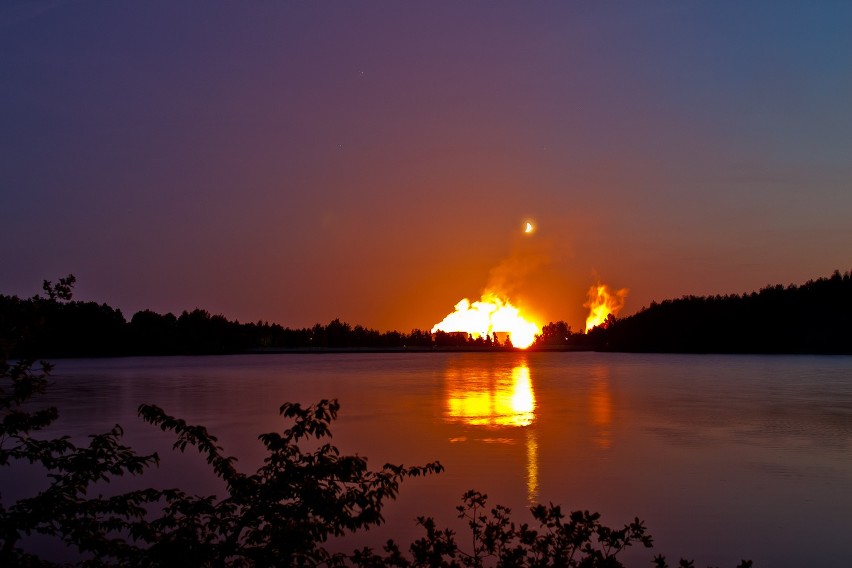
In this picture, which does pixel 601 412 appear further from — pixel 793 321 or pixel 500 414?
pixel 793 321

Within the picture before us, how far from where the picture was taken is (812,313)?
178375mm

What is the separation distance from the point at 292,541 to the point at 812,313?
7574 inches

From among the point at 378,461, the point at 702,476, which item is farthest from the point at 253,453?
Answer: the point at 702,476

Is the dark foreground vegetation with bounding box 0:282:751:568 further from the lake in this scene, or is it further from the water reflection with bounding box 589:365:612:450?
the water reflection with bounding box 589:365:612:450

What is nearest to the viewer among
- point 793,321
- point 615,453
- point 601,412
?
point 615,453

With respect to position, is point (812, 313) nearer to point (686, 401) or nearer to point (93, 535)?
point (686, 401)

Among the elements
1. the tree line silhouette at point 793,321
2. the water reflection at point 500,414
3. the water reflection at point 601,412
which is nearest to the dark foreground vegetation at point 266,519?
the water reflection at point 500,414

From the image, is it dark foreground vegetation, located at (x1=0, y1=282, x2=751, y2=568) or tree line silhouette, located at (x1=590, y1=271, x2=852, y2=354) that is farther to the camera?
tree line silhouette, located at (x1=590, y1=271, x2=852, y2=354)

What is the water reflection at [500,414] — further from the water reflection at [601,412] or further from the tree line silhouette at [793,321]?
the tree line silhouette at [793,321]

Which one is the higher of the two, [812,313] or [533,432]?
[812,313]

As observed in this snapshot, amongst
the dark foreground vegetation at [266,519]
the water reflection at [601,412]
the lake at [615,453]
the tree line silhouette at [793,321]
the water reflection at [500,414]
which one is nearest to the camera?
the dark foreground vegetation at [266,519]

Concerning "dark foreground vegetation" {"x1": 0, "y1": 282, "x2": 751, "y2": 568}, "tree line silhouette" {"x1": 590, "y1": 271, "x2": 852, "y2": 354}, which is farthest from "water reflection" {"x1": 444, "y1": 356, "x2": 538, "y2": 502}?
"tree line silhouette" {"x1": 590, "y1": 271, "x2": 852, "y2": 354}

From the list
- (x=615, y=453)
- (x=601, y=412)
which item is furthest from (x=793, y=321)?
(x=615, y=453)

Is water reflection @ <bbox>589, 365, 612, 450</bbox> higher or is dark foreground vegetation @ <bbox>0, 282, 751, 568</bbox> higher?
dark foreground vegetation @ <bbox>0, 282, 751, 568</bbox>
